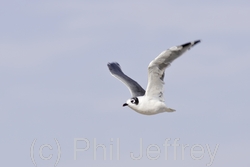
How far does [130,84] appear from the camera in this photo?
26.7 m

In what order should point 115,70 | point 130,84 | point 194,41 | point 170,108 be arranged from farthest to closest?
point 115,70 → point 130,84 → point 170,108 → point 194,41

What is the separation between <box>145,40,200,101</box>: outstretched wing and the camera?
74.9 feet

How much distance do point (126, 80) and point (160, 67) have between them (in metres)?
3.87

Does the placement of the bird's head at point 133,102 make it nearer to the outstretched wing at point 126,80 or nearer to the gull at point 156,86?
the gull at point 156,86

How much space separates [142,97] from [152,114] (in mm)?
560

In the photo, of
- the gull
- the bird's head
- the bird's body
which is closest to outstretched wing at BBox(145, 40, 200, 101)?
the gull

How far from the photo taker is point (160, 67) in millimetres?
23328

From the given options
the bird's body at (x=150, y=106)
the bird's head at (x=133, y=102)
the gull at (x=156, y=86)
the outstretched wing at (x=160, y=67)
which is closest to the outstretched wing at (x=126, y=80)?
the gull at (x=156, y=86)

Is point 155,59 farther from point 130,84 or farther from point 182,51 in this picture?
point 130,84

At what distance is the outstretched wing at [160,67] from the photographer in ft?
74.9

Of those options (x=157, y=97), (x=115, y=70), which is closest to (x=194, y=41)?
(x=157, y=97)

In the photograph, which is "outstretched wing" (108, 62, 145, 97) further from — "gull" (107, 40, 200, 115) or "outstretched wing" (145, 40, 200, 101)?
"outstretched wing" (145, 40, 200, 101)

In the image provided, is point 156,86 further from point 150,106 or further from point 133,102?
point 133,102

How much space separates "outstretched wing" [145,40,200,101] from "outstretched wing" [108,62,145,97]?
1927mm
